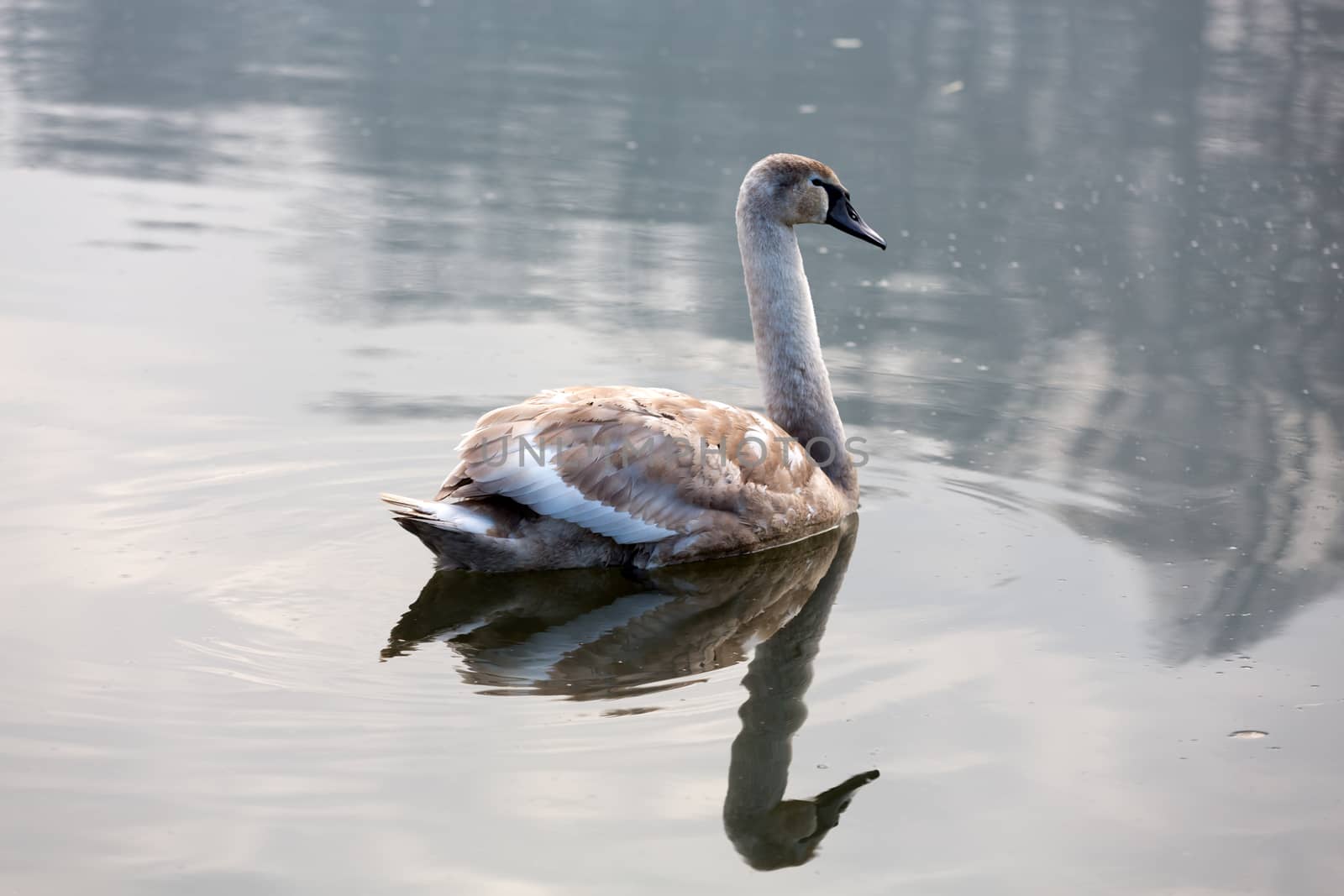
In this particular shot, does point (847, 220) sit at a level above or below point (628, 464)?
above

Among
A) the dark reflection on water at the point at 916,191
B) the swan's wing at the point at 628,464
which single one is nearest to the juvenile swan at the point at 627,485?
the swan's wing at the point at 628,464

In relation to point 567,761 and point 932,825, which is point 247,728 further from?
point 932,825

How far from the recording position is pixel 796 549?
6.82 metres

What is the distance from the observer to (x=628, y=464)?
6246 millimetres

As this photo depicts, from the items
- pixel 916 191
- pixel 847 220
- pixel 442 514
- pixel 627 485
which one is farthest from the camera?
pixel 916 191

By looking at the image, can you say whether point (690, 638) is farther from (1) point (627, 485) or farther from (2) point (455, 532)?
(2) point (455, 532)

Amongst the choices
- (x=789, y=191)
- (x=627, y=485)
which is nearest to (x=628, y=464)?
(x=627, y=485)

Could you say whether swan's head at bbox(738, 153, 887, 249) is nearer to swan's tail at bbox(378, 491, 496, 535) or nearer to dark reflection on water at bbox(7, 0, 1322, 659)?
dark reflection on water at bbox(7, 0, 1322, 659)

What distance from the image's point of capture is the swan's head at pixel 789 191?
7309 millimetres

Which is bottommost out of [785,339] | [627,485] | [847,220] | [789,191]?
[627,485]

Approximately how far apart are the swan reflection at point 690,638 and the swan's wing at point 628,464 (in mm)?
250

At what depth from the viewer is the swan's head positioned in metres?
7.31

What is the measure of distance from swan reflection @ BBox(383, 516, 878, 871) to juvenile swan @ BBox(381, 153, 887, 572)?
11cm

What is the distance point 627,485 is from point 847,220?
2123 mm
